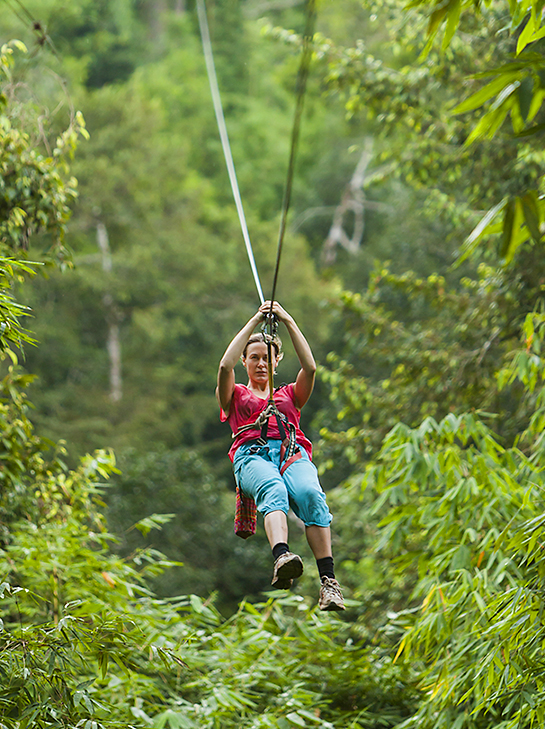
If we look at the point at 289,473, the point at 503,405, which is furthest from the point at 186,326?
the point at 289,473

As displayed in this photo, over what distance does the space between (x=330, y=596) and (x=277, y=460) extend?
509 millimetres

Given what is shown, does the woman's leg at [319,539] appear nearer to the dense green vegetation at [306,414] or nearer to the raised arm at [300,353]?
the raised arm at [300,353]

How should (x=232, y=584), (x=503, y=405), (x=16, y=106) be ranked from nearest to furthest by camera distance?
1. (x=16, y=106)
2. (x=503, y=405)
3. (x=232, y=584)

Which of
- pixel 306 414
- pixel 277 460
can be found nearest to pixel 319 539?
pixel 277 460

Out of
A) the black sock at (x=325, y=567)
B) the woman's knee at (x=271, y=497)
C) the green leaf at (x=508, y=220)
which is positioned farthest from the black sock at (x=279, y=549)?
the green leaf at (x=508, y=220)

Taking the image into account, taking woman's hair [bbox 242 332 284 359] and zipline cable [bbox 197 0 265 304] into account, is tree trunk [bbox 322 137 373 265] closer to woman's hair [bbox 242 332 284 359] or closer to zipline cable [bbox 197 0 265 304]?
zipline cable [bbox 197 0 265 304]

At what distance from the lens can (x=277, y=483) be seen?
2.91 metres

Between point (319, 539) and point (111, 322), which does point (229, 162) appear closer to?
point (319, 539)

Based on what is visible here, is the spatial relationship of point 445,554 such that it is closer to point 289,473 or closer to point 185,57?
point 289,473

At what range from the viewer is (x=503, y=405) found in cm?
773

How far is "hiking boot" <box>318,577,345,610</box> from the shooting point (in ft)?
9.21

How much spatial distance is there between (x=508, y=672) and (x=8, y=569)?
2.45 metres

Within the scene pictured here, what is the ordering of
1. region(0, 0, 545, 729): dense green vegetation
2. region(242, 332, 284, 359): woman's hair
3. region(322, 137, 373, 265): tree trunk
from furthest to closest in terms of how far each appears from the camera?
region(322, 137, 373, 265): tree trunk < region(0, 0, 545, 729): dense green vegetation < region(242, 332, 284, 359): woman's hair

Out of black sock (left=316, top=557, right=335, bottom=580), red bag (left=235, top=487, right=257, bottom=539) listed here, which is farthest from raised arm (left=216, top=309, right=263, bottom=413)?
black sock (left=316, top=557, right=335, bottom=580)
